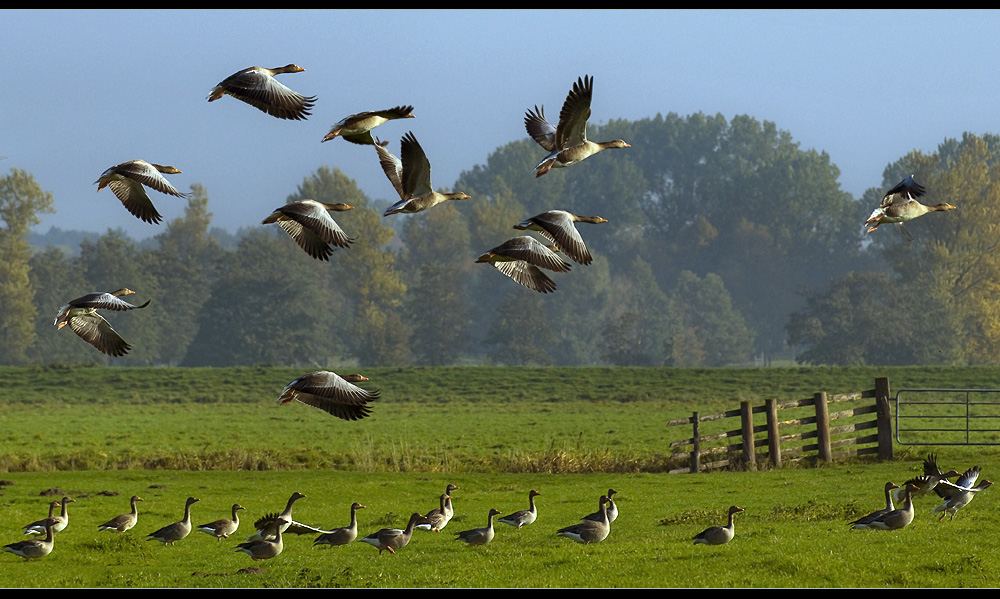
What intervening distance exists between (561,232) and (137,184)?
4.09 metres

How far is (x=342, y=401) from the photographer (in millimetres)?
8156

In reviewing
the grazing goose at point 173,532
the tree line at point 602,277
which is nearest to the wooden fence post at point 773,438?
the grazing goose at point 173,532

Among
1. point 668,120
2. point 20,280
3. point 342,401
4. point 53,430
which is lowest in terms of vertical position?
point 53,430

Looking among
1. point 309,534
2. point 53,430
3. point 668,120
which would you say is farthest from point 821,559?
point 668,120

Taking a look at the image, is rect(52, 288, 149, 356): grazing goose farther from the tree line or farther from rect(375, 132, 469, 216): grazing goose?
the tree line

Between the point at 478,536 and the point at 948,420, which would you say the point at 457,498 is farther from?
the point at 948,420

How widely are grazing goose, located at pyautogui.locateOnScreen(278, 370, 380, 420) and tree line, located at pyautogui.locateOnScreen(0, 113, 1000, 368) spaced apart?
250ft

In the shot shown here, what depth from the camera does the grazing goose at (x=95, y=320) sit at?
8.20 metres

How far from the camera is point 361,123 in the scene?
810cm

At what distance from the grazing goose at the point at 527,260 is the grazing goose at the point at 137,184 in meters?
2.39

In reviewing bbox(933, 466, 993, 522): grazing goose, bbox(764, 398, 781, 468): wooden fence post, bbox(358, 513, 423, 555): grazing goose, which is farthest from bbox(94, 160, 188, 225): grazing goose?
bbox(764, 398, 781, 468): wooden fence post

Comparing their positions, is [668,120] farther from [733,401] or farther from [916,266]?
[733,401]

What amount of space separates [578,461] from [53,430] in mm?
25558

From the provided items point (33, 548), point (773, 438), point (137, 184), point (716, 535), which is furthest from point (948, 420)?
point (137, 184)
